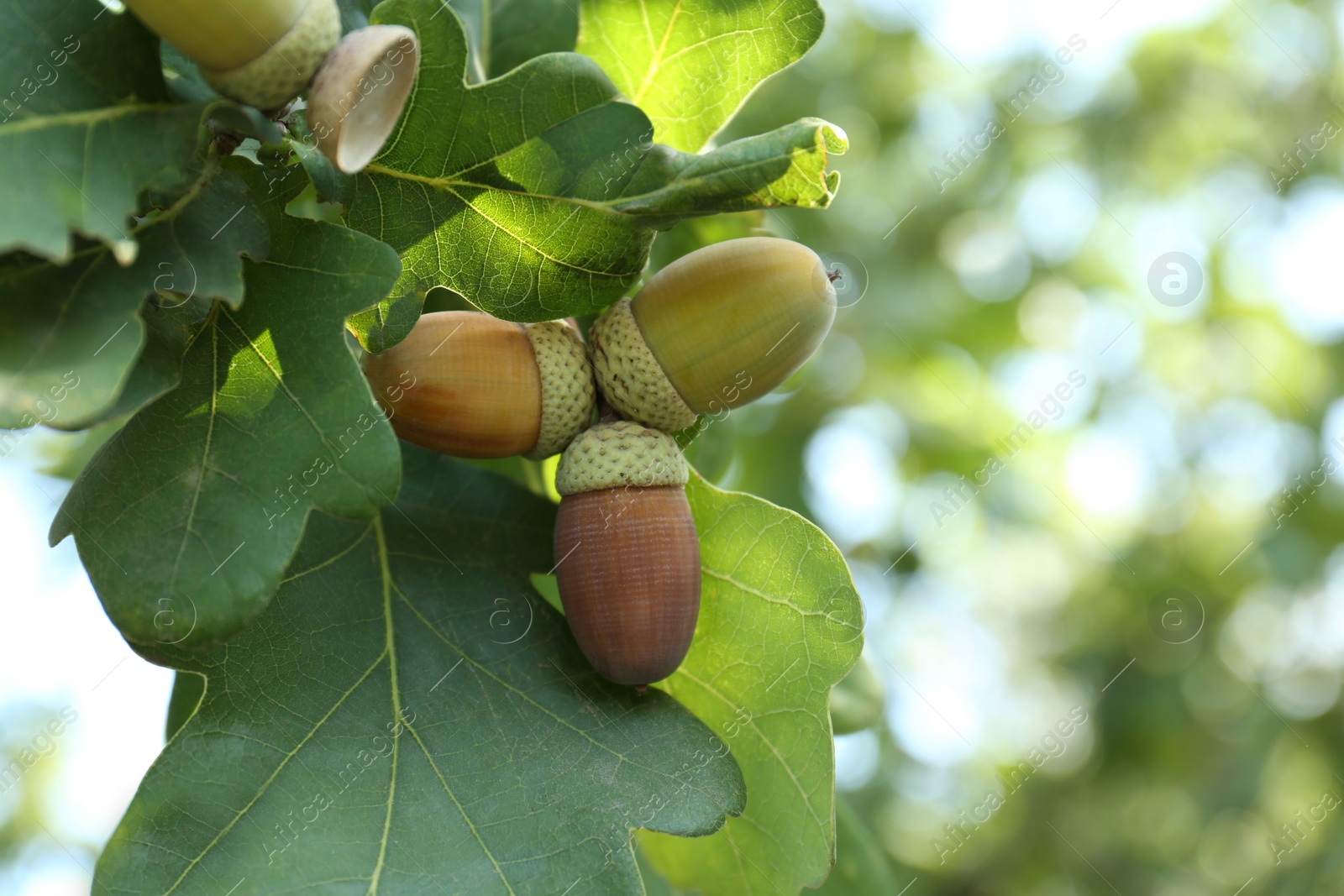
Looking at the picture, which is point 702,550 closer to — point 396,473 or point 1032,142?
point 396,473

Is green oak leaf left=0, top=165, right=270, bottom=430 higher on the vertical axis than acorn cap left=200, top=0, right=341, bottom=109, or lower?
lower

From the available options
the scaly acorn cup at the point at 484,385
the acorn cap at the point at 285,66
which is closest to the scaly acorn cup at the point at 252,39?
the acorn cap at the point at 285,66

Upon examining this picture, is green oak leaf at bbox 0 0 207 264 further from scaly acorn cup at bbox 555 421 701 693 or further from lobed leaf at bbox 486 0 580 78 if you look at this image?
lobed leaf at bbox 486 0 580 78

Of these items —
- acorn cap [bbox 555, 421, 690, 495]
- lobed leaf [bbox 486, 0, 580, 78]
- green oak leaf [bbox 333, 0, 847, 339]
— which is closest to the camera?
green oak leaf [bbox 333, 0, 847, 339]

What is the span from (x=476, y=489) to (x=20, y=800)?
4001 mm

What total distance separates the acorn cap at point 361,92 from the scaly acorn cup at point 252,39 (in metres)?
0.02

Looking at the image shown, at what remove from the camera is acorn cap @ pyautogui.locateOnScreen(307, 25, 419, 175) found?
0.67m

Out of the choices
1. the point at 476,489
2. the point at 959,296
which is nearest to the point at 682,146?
the point at 476,489

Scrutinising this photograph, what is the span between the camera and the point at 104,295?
639 millimetres

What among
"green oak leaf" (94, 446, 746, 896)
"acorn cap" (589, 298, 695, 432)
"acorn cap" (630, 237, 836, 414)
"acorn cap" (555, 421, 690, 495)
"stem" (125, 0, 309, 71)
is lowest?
"green oak leaf" (94, 446, 746, 896)

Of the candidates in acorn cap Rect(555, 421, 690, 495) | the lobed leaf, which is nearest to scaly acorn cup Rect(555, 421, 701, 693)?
acorn cap Rect(555, 421, 690, 495)

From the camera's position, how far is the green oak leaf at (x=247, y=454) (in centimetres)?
67

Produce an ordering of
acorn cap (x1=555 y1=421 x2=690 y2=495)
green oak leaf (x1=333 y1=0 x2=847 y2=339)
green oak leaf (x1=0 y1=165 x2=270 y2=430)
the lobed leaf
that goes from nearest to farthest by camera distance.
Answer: green oak leaf (x1=0 y1=165 x2=270 y2=430)
green oak leaf (x1=333 y1=0 x2=847 y2=339)
acorn cap (x1=555 y1=421 x2=690 y2=495)
the lobed leaf

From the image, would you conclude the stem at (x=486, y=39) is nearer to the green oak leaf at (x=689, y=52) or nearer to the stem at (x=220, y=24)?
the green oak leaf at (x=689, y=52)
